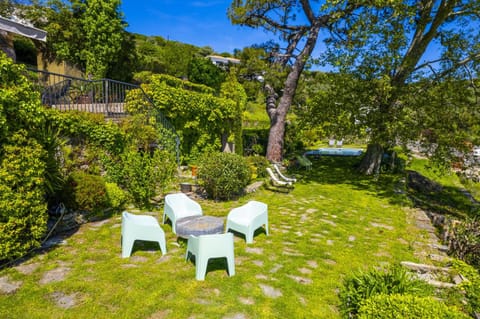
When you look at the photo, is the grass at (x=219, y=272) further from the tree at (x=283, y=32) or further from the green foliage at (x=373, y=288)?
the tree at (x=283, y=32)

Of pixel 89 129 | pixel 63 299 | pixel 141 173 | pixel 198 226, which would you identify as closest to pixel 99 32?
pixel 89 129

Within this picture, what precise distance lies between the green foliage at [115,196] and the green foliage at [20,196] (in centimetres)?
232

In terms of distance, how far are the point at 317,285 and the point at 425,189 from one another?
12.1m

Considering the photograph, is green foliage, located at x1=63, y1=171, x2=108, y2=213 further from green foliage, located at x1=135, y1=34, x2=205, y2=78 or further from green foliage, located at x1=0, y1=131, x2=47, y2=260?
green foliage, located at x1=135, y1=34, x2=205, y2=78

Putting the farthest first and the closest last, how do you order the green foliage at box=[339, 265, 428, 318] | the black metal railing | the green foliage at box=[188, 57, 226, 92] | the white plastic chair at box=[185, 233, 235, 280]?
the green foliage at box=[188, 57, 226, 92]
the black metal railing
the white plastic chair at box=[185, 233, 235, 280]
the green foliage at box=[339, 265, 428, 318]

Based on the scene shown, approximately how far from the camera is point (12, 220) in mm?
4047

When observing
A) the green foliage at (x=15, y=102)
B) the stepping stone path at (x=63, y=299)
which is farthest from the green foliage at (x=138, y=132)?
the stepping stone path at (x=63, y=299)

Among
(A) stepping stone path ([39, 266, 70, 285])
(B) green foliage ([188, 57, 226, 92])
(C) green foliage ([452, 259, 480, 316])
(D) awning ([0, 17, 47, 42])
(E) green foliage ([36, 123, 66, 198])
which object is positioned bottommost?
(A) stepping stone path ([39, 266, 70, 285])

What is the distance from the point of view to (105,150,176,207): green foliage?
277 inches

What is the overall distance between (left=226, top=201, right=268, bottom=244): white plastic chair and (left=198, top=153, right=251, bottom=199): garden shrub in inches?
95.0

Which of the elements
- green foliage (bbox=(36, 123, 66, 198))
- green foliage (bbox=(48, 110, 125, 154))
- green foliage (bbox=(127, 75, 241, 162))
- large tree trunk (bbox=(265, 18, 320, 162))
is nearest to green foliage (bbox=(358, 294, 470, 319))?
green foliage (bbox=(36, 123, 66, 198))

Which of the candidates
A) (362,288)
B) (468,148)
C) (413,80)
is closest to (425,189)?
(468,148)

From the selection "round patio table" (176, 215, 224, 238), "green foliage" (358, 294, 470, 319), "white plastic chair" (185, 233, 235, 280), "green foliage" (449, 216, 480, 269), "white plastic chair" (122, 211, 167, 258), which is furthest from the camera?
"green foliage" (449, 216, 480, 269)

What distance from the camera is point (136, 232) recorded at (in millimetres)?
4641
